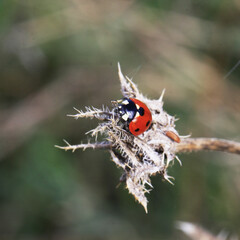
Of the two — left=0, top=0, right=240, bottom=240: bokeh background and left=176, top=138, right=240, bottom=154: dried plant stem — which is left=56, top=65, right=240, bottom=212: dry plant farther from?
left=0, top=0, right=240, bottom=240: bokeh background

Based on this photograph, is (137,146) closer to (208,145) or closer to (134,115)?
(134,115)

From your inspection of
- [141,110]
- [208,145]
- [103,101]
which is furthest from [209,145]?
[103,101]

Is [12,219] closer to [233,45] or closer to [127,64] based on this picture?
[127,64]

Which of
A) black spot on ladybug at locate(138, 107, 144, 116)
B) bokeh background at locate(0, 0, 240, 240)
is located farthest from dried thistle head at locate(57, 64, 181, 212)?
bokeh background at locate(0, 0, 240, 240)

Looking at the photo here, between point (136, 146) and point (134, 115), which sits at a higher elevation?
point (134, 115)

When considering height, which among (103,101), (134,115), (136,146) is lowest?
(103,101)

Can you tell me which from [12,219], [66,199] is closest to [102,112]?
[66,199]
